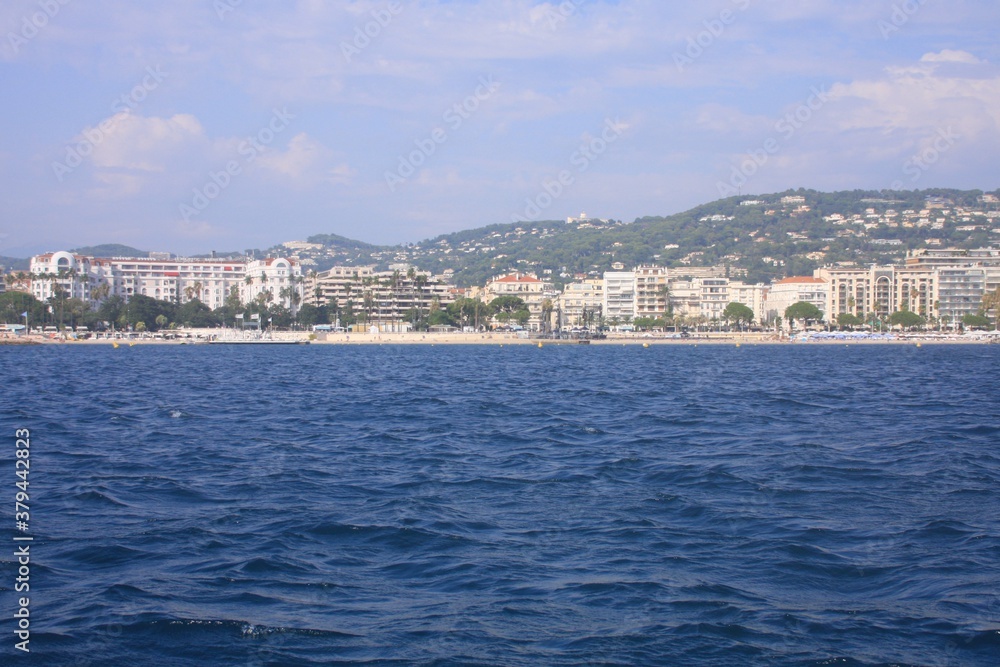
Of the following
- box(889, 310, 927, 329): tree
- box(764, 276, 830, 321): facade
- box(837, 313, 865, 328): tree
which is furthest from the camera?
box(764, 276, 830, 321): facade

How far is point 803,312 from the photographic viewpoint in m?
143

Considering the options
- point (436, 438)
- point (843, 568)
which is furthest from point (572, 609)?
point (436, 438)

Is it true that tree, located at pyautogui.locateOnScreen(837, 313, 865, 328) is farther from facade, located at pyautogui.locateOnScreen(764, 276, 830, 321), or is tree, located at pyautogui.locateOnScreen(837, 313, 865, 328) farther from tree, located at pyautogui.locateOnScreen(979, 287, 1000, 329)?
tree, located at pyautogui.locateOnScreen(979, 287, 1000, 329)

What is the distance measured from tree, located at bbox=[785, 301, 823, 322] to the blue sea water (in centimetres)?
12562

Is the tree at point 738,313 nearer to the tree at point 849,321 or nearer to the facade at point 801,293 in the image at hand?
the facade at point 801,293

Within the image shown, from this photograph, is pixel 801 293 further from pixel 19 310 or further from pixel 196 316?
pixel 19 310

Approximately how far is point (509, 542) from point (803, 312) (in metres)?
141

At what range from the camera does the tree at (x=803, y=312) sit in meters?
143

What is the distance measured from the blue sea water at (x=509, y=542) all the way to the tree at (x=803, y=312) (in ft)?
412

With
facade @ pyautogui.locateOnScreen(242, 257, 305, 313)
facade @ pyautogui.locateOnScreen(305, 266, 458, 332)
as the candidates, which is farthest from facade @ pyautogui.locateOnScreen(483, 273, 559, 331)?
facade @ pyautogui.locateOnScreen(242, 257, 305, 313)

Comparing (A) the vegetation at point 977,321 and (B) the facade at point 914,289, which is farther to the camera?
A: (B) the facade at point 914,289

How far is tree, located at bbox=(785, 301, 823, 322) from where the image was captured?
14325cm

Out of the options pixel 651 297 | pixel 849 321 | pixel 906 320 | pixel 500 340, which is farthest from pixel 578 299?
pixel 906 320

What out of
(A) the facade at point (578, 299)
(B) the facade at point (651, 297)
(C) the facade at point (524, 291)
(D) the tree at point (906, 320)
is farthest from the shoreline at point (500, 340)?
(C) the facade at point (524, 291)
